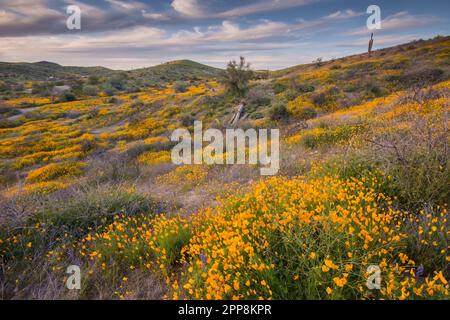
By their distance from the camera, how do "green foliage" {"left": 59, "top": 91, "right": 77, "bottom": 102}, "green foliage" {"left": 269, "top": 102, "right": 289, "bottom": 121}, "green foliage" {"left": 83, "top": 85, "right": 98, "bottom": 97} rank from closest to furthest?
"green foliage" {"left": 269, "top": 102, "right": 289, "bottom": 121}
"green foliage" {"left": 59, "top": 91, "right": 77, "bottom": 102}
"green foliage" {"left": 83, "top": 85, "right": 98, "bottom": 97}

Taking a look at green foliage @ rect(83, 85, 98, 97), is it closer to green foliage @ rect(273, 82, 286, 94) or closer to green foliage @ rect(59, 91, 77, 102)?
green foliage @ rect(59, 91, 77, 102)

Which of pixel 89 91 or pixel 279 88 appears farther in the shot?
pixel 89 91

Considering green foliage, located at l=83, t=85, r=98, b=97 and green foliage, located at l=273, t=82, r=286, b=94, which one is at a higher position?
green foliage, located at l=83, t=85, r=98, b=97

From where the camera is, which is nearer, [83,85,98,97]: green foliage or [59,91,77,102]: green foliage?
[59,91,77,102]: green foliage

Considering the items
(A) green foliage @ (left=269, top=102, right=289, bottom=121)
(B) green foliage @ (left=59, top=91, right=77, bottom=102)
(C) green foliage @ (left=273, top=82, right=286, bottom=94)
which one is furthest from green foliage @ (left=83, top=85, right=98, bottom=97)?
(A) green foliage @ (left=269, top=102, right=289, bottom=121)

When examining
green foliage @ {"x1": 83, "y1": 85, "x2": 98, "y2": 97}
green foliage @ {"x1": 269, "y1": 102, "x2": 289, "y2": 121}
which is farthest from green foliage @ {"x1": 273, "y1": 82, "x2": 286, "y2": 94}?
green foliage @ {"x1": 83, "y1": 85, "x2": 98, "y2": 97}

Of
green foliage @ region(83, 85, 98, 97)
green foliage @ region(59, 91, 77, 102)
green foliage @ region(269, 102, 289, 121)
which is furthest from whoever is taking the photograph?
green foliage @ region(83, 85, 98, 97)

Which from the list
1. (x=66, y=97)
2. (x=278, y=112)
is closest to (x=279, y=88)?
(x=278, y=112)

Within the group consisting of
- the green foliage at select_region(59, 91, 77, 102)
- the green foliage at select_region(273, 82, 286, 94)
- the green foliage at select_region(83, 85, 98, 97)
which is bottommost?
the green foliage at select_region(273, 82, 286, 94)

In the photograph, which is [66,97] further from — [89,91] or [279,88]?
[279,88]

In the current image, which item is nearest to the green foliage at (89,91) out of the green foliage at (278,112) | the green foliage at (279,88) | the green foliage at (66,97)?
the green foliage at (66,97)

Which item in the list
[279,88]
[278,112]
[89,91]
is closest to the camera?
[278,112]

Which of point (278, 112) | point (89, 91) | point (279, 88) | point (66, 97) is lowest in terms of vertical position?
point (278, 112)

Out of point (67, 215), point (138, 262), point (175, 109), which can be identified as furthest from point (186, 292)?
point (175, 109)
